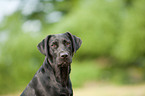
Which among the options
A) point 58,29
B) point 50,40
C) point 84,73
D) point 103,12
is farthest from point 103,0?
point 50,40

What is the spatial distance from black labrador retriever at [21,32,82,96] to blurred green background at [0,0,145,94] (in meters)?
11.1

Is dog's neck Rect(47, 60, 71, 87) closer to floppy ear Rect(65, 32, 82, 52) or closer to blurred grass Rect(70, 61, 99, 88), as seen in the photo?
floppy ear Rect(65, 32, 82, 52)

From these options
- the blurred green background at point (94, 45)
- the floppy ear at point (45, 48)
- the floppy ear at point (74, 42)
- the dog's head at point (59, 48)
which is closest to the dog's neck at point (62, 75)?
the dog's head at point (59, 48)

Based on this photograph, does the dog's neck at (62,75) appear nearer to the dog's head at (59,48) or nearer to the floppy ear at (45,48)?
the dog's head at (59,48)

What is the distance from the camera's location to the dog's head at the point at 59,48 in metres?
4.15

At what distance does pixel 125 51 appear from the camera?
1483 cm

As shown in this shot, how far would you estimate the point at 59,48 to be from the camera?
425 cm

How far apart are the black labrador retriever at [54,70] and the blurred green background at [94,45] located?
435 inches

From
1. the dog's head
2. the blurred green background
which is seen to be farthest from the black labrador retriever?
the blurred green background

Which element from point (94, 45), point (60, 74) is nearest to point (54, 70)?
point (60, 74)

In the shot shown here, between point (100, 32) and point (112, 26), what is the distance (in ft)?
3.41

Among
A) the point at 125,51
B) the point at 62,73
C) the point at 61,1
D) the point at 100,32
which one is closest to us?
the point at 62,73

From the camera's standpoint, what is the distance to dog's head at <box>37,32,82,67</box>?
415cm

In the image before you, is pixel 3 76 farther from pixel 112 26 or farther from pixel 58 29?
pixel 112 26
